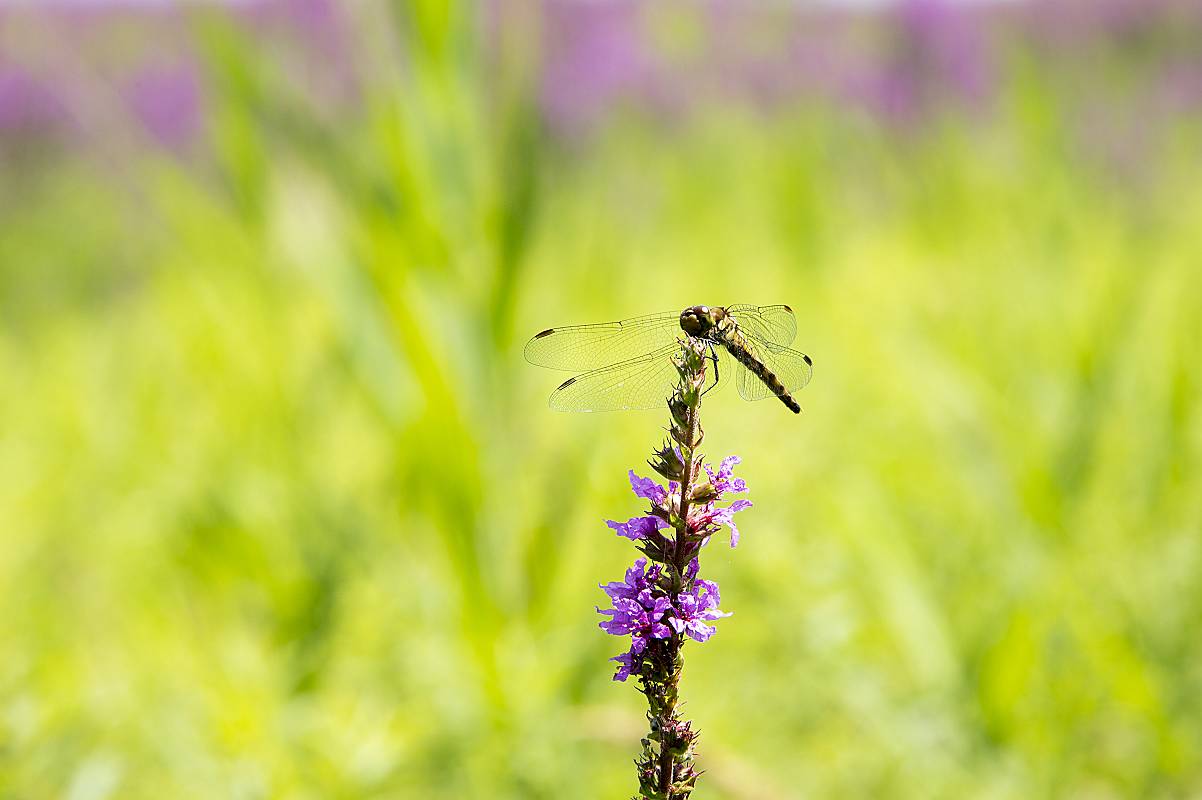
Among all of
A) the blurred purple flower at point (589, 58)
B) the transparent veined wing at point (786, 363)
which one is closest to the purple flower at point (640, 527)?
the transparent veined wing at point (786, 363)

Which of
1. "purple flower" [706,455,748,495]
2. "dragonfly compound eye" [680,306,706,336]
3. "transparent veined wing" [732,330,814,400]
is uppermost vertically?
"transparent veined wing" [732,330,814,400]

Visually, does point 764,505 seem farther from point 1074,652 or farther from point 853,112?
point 853,112

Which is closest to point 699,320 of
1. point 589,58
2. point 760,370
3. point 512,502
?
point 760,370

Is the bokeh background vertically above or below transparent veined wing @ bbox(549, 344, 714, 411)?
above

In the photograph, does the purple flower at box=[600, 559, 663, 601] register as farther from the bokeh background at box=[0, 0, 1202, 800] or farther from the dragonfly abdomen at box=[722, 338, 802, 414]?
the bokeh background at box=[0, 0, 1202, 800]

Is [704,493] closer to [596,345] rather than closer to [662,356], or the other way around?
[662,356]

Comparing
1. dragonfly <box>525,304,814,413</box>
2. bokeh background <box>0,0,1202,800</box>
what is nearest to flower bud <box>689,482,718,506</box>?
dragonfly <box>525,304,814,413</box>
